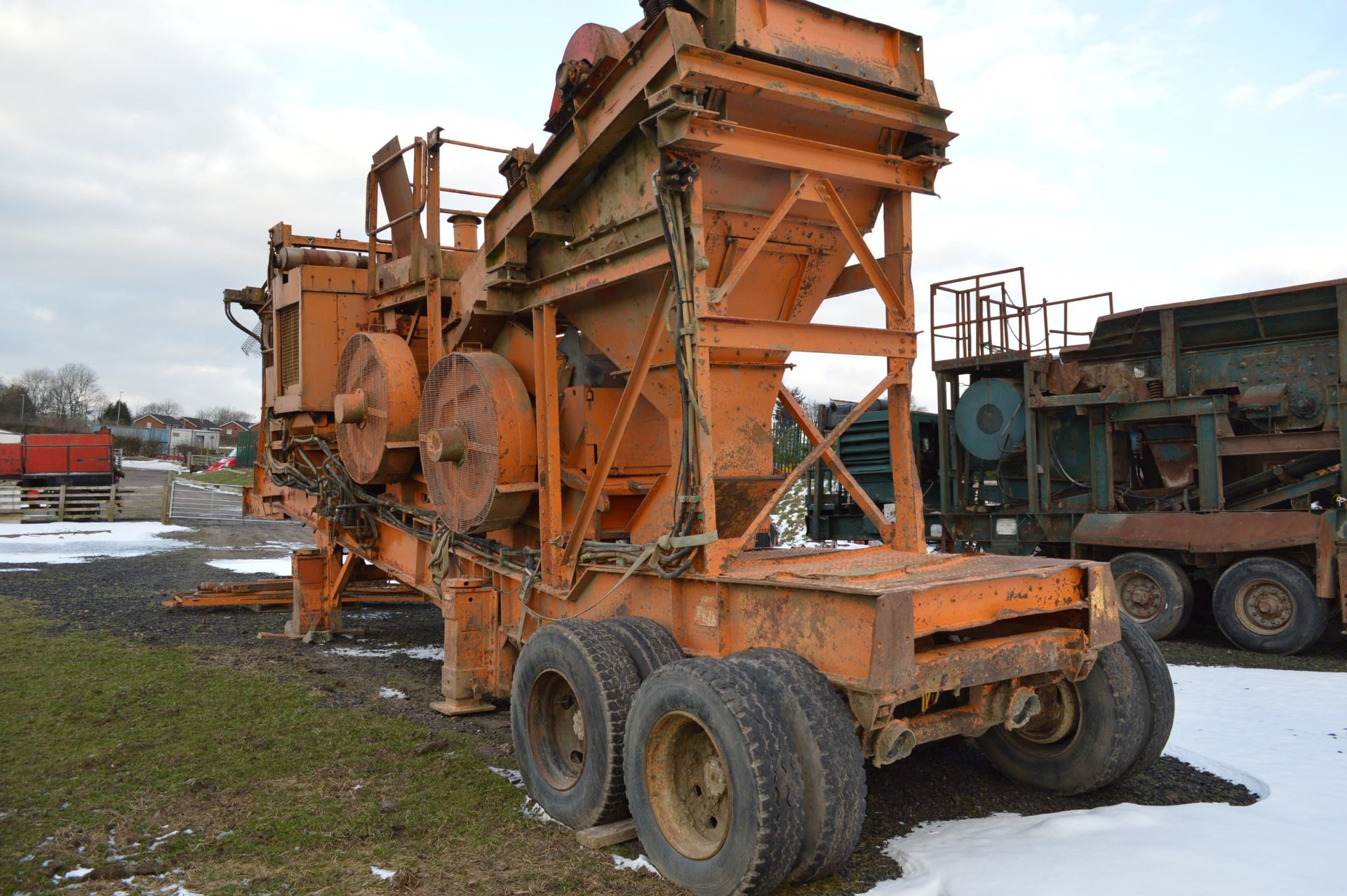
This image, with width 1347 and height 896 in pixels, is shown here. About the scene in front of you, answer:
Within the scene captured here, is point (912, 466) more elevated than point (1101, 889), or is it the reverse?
point (912, 466)

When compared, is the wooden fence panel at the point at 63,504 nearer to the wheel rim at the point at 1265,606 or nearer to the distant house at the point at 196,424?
the wheel rim at the point at 1265,606

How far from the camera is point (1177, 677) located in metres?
7.40

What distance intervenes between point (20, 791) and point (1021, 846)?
200 inches

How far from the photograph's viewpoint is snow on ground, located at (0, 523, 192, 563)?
18.1m

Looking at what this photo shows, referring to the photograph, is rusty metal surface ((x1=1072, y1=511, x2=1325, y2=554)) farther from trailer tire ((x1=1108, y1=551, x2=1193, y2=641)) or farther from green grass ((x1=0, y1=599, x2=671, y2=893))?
green grass ((x1=0, y1=599, x2=671, y2=893))

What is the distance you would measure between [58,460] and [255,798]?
31717 millimetres

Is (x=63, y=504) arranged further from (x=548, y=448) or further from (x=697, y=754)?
(x=697, y=754)

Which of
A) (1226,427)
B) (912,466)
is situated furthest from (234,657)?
(1226,427)

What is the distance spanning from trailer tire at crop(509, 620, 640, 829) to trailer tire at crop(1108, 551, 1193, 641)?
261 inches

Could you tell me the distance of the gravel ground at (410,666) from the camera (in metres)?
4.71

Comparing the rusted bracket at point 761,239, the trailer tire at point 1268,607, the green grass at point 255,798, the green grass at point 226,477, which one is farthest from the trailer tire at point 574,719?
the green grass at point 226,477

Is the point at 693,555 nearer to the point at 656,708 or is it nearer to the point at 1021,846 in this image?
the point at 656,708

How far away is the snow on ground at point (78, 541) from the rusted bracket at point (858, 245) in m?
17.1

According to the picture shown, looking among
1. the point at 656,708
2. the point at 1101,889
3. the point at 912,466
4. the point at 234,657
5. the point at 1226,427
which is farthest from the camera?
the point at 1226,427
